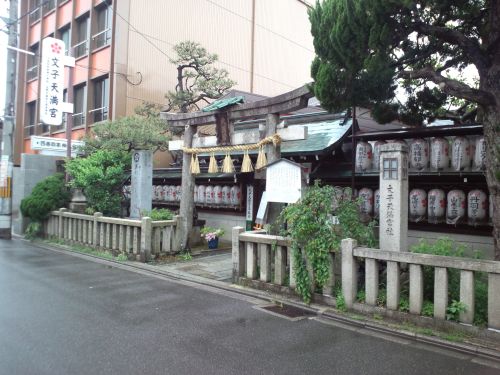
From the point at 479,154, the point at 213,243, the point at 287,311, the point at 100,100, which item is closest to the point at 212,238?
the point at 213,243

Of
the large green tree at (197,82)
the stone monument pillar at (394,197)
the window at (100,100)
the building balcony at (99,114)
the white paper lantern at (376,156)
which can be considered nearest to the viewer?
the stone monument pillar at (394,197)

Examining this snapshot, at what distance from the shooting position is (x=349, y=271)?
22.5 feet

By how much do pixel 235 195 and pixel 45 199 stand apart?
270 inches

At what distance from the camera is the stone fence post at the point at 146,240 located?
1122cm

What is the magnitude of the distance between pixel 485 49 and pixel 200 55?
15.1 m

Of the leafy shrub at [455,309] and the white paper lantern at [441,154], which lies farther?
the white paper lantern at [441,154]

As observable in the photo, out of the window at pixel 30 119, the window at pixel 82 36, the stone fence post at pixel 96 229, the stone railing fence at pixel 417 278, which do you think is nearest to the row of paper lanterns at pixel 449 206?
the stone railing fence at pixel 417 278

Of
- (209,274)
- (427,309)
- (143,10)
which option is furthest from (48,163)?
(427,309)

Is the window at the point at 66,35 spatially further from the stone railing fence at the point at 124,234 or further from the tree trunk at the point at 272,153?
the tree trunk at the point at 272,153

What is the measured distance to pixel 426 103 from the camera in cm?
941

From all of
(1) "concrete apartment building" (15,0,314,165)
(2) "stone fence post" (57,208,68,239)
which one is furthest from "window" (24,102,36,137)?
(2) "stone fence post" (57,208,68,239)

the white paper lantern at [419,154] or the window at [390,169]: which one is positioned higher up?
the white paper lantern at [419,154]

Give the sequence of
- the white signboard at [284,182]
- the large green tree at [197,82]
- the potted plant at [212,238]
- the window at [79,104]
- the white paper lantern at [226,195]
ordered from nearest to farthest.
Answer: the white signboard at [284,182]
the potted plant at [212,238]
the white paper lantern at [226,195]
the large green tree at [197,82]
the window at [79,104]

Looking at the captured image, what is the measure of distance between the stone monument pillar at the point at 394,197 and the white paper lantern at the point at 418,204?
3385 mm
